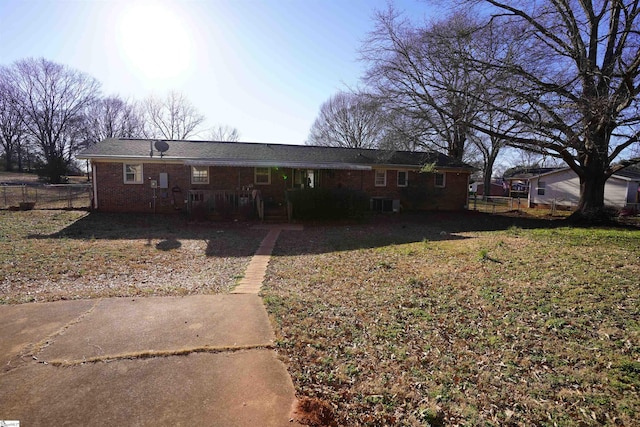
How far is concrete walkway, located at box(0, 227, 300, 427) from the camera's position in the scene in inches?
93.9

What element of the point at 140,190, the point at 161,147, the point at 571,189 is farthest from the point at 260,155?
the point at 571,189

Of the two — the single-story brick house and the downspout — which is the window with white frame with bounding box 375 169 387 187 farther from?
the downspout

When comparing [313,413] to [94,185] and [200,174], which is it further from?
[94,185]

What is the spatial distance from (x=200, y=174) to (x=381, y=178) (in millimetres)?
9717

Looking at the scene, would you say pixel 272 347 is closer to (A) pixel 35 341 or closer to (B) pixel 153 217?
(A) pixel 35 341

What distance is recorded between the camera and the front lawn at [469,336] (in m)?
2.68

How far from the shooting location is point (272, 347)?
3457 millimetres

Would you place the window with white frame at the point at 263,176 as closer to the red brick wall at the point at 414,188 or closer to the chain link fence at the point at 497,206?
the red brick wall at the point at 414,188

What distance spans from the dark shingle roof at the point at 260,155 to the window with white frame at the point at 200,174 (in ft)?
1.88

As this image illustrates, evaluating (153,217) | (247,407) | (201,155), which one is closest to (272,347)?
(247,407)

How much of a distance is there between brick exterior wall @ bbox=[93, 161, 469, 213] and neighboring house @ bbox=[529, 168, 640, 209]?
8911mm

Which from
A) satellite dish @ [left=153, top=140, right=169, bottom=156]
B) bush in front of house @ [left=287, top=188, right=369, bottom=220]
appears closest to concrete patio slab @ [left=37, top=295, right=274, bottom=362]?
bush in front of house @ [left=287, top=188, right=369, bottom=220]

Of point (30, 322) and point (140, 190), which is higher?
point (140, 190)

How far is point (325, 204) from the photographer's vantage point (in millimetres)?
14047
